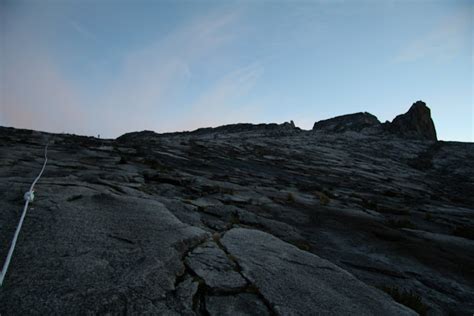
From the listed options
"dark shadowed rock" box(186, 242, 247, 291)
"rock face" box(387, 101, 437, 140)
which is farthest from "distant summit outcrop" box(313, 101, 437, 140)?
"dark shadowed rock" box(186, 242, 247, 291)

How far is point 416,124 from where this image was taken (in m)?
64.8

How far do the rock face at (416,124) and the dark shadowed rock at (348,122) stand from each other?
5.54 m

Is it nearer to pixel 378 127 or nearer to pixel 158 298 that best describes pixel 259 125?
pixel 378 127

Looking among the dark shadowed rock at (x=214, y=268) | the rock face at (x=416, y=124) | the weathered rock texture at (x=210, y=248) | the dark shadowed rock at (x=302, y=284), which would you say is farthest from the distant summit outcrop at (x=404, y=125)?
the dark shadowed rock at (x=214, y=268)

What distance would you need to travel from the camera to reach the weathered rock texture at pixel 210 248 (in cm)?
392

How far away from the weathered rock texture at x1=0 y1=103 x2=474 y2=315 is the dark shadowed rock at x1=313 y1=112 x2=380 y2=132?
5478 cm

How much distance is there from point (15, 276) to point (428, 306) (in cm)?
724

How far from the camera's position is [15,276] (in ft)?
12.3

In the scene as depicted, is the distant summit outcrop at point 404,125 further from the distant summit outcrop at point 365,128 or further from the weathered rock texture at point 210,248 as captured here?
the weathered rock texture at point 210,248

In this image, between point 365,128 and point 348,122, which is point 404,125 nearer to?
point 365,128

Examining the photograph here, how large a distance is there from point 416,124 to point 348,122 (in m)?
15.4

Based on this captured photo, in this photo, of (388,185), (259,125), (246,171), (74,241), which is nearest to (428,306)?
(74,241)

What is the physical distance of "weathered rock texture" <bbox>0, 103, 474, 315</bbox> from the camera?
12.9 ft

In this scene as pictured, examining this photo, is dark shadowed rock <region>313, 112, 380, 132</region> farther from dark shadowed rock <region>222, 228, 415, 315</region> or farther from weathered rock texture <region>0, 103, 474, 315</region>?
dark shadowed rock <region>222, 228, 415, 315</region>
